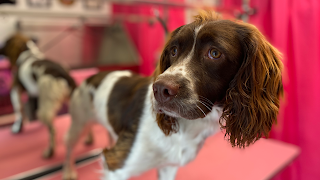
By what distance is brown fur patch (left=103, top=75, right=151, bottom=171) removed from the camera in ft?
2.90

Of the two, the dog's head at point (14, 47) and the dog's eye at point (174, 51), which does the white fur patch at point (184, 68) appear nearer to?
the dog's eye at point (174, 51)

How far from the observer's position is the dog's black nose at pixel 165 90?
588 mm

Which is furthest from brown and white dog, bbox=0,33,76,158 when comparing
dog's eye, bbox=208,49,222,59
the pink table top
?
dog's eye, bbox=208,49,222,59

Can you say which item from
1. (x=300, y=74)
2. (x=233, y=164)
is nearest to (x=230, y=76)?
(x=233, y=164)

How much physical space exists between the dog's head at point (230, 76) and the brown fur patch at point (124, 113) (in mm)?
267

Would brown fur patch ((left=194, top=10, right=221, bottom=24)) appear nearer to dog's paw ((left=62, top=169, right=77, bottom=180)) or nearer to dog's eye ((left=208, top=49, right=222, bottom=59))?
dog's eye ((left=208, top=49, right=222, bottom=59))

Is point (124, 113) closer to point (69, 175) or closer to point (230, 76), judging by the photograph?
point (230, 76)

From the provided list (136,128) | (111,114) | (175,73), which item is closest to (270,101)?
(175,73)

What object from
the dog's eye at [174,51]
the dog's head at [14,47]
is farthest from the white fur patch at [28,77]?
the dog's eye at [174,51]

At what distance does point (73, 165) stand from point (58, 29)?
6.07 feet

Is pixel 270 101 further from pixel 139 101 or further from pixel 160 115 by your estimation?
pixel 139 101

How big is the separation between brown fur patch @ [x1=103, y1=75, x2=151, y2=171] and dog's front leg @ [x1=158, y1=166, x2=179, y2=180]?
0.85 ft

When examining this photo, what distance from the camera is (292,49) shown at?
4.70 feet

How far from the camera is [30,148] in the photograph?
1554 millimetres
